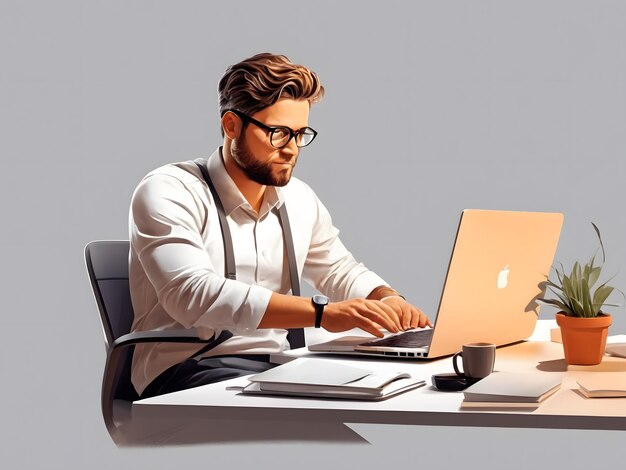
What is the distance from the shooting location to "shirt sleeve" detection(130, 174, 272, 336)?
3.08 metres

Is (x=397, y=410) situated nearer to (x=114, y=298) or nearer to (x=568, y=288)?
(x=568, y=288)

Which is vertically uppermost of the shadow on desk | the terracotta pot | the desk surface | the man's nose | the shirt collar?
the man's nose

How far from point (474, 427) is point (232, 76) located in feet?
6.35

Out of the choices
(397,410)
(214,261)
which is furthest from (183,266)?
(397,410)

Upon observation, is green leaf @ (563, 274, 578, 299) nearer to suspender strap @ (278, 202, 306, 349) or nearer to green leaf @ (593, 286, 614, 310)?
green leaf @ (593, 286, 614, 310)

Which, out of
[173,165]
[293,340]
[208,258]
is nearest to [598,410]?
[208,258]

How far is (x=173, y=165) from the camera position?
Answer: 361 centimetres

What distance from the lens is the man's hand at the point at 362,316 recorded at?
296cm

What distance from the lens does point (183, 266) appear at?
10.4ft

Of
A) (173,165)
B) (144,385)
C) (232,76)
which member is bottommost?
(144,385)

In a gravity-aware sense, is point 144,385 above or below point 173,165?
below

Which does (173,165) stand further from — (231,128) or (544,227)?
(544,227)

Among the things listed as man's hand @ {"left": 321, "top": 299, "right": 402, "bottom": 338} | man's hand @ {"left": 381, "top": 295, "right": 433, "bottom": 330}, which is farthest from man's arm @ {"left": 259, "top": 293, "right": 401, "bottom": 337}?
man's hand @ {"left": 381, "top": 295, "right": 433, "bottom": 330}

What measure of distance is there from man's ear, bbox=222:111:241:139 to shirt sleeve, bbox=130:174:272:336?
11.8 inches
